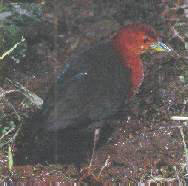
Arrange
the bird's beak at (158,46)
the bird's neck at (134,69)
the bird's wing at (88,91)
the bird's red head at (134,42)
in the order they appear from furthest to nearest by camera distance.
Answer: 1. the bird's beak at (158,46)
2. the bird's red head at (134,42)
3. the bird's neck at (134,69)
4. the bird's wing at (88,91)

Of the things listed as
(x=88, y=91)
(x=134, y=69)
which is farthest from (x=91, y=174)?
(x=134, y=69)

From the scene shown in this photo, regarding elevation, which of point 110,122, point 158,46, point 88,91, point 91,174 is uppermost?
point 158,46

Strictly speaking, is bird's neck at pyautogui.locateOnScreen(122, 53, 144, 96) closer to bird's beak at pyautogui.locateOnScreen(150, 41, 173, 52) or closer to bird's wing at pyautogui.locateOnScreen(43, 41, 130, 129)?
bird's wing at pyautogui.locateOnScreen(43, 41, 130, 129)

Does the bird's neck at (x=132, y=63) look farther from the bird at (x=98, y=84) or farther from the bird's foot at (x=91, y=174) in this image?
the bird's foot at (x=91, y=174)

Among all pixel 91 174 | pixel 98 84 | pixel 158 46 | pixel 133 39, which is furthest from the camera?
pixel 158 46

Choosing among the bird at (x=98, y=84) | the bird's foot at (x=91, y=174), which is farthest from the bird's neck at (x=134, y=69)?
the bird's foot at (x=91, y=174)

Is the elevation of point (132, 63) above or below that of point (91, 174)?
above

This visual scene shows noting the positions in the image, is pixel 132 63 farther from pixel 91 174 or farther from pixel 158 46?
pixel 91 174

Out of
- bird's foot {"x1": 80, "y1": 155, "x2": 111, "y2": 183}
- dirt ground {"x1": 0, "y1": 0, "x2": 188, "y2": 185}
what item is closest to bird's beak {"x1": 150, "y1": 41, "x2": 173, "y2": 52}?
dirt ground {"x1": 0, "y1": 0, "x2": 188, "y2": 185}

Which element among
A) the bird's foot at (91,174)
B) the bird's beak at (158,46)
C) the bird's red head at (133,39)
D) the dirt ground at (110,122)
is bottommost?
the bird's foot at (91,174)
